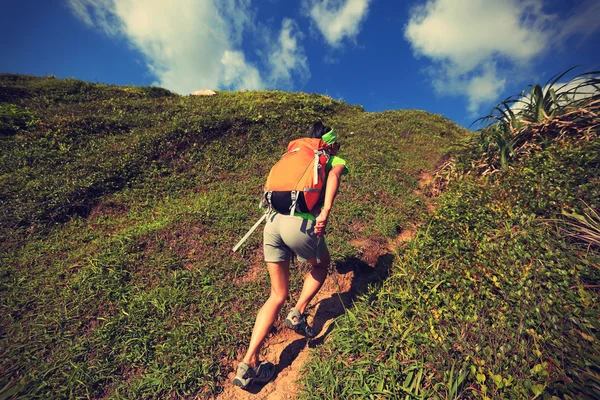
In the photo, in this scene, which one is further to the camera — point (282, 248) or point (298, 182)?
point (282, 248)

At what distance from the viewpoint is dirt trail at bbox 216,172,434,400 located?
3.35m

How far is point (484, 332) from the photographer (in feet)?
9.34

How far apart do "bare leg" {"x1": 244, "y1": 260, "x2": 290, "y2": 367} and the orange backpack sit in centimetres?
69

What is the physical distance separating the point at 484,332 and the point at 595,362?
30.7 inches

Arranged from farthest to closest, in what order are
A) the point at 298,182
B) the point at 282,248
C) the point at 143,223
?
1. the point at 143,223
2. the point at 282,248
3. the point at 298,182

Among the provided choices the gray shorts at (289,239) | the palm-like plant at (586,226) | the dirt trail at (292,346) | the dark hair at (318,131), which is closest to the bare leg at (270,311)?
the gray shorts at (289,239)

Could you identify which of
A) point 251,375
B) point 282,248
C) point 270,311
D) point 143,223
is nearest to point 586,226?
point 282,248

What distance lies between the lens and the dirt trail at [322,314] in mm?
3354

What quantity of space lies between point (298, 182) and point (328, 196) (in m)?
0.38

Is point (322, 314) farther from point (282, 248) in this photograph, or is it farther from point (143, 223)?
point (143, 223)

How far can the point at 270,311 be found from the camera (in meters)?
3.17

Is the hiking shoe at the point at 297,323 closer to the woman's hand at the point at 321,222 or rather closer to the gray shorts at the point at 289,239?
the gray shorts at the point at 289,239

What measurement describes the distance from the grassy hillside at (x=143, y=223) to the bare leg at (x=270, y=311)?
0.74 m

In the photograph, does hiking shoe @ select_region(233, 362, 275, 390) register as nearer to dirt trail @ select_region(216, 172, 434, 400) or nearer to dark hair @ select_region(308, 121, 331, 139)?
dirt trail @ select_region(216, 172, 434, 400)
